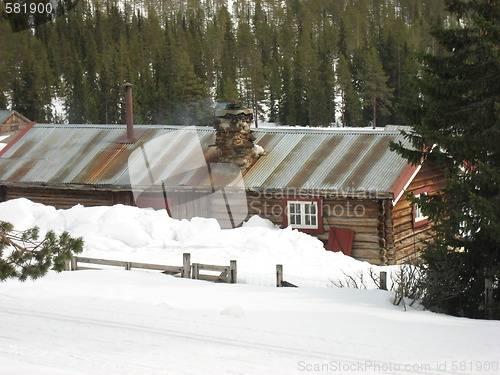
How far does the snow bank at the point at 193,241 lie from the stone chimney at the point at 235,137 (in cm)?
230

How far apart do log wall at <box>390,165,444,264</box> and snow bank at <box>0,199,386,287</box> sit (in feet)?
6.42

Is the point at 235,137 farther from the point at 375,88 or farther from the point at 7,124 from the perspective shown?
the point at 375,88

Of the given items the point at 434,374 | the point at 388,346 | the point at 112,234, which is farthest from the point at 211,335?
the point at 112,234

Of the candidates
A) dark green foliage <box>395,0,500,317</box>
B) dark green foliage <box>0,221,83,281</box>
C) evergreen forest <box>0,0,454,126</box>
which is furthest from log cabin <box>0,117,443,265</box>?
evergreen forest <box>0,0,454,126</box>

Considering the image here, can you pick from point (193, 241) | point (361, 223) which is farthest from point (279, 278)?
point (361, 223)

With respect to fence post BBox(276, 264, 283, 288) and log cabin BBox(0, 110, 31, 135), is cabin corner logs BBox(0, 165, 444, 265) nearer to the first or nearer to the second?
fence post BBox(276, 264, 283, 288)

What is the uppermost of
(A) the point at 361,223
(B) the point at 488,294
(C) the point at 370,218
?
(C) the point at 370,218

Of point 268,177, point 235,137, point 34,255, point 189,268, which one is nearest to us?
point 34,255

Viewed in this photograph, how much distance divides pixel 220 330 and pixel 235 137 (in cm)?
1081

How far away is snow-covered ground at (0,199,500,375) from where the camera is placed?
8961 mm

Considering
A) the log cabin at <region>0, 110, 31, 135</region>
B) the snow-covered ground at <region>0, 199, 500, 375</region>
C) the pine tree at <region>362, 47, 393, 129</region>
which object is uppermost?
the pine tree at <region>362, 47, 393, 129</region>

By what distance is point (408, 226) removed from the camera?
1944cm

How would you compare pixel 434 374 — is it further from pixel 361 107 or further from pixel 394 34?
pixel 394 34

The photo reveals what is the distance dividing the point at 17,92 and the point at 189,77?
17.3m
